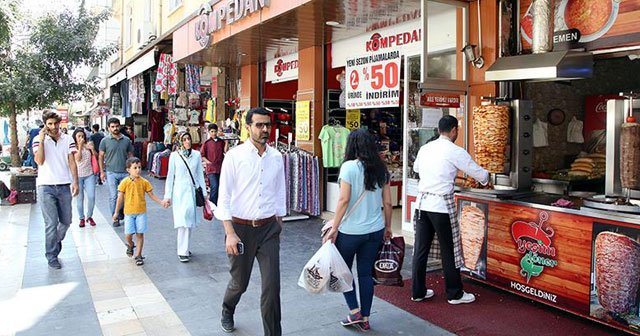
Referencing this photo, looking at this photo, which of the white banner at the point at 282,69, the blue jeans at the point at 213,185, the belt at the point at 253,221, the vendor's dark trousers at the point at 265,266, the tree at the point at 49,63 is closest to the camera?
the vendor's dark trousers at the point at 265,266

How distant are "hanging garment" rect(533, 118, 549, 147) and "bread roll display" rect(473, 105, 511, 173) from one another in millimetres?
1655

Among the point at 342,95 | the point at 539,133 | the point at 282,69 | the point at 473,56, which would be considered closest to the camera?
the point at 473,56

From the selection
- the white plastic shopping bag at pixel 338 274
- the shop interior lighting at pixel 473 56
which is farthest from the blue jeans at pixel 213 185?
the white plastic shopping bag at pixel 338 274

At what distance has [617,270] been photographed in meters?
4.07

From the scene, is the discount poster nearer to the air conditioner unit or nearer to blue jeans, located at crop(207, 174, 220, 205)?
blue jeans, located at crop(207, 174, 220, 205)

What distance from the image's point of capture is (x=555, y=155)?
7.29 metres

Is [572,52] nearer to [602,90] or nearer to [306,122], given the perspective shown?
[602,90]

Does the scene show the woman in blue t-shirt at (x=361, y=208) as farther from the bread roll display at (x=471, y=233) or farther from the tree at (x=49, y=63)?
the tree at (x=49, y=63)

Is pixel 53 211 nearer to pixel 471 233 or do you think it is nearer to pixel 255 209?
pixel 255 209

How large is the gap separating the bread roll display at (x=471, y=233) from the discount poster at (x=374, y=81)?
2883 mm

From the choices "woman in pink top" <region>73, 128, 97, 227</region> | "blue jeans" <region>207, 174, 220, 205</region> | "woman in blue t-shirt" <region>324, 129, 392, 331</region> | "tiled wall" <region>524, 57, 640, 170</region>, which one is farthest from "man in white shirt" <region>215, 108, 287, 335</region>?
"blue jeans" <region>207, 174, 220, 205</region>

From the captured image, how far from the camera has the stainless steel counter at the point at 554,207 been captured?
4.01 metres

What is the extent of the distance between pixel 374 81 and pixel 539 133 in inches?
107

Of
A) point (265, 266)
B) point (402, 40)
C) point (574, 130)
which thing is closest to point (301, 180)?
point (402, 40)
